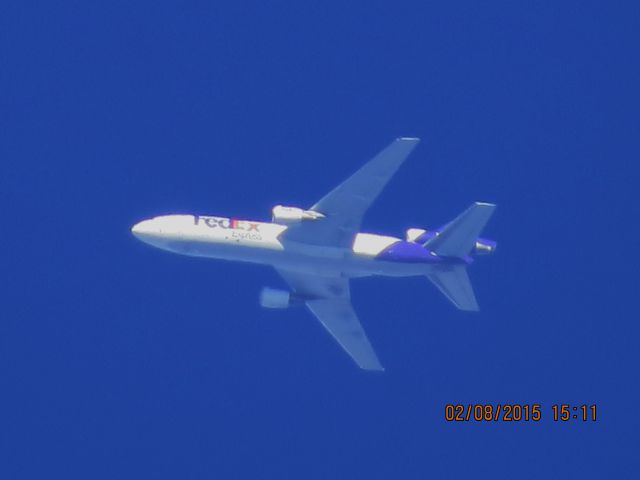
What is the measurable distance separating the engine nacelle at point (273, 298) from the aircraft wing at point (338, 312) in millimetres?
1845

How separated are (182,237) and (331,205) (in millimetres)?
9681

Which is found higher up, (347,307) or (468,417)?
(347,307)

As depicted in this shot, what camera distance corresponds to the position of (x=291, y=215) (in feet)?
270

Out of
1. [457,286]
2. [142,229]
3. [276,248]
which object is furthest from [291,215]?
[457,286]

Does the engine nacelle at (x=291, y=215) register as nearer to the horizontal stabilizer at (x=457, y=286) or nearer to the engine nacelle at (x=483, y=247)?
the horizontal stabilizer at (x=457, y=286)

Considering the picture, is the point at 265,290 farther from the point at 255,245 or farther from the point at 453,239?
the point at 453,239

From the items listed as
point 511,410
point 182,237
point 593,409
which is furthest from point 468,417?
point 182,237

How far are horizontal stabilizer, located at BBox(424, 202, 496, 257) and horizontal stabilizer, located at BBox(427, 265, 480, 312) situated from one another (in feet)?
4.16

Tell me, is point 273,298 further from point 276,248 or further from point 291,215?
point 291,215

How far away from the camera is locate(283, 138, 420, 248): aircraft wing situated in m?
80.9

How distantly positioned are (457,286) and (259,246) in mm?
12717

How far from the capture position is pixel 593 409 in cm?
9144

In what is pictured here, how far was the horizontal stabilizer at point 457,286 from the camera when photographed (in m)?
83.8

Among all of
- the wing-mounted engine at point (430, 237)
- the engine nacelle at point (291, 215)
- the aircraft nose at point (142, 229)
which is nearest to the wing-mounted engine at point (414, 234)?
the wing-mounted engine at point (430, 237)
